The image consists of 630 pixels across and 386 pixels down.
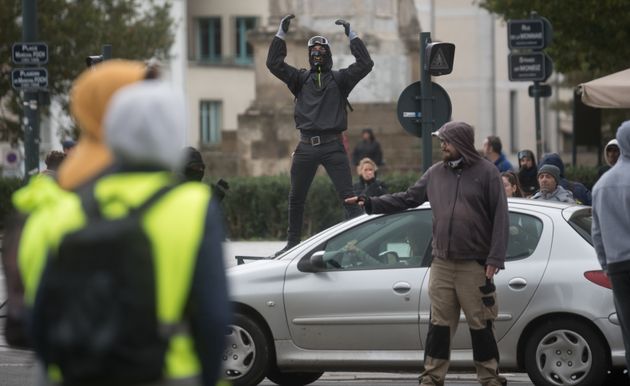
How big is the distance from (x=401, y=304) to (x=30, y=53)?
12383 millimetres

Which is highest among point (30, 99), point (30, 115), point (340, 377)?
point (30, 99)

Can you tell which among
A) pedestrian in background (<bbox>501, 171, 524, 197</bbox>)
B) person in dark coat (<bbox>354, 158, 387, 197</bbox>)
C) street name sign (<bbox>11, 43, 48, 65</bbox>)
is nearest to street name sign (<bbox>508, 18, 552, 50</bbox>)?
person in dark coat (<bbox>354, 158, 387, 197</bbox>)

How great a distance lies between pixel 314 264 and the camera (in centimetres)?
1157

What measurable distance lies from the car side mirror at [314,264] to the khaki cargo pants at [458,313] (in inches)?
49.5

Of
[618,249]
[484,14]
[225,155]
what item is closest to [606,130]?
[225,155]

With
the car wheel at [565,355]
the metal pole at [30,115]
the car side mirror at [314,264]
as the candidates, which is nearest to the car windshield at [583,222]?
the car wheel at [565,355]

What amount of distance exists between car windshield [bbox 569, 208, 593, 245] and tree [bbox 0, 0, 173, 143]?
2011cm

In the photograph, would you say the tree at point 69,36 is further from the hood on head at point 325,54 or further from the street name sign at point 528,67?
the hood on head at point 325,54

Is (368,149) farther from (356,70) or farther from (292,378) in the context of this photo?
(292,378)

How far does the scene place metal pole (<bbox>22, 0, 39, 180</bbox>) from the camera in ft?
75.6

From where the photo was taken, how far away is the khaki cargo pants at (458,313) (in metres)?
10.3

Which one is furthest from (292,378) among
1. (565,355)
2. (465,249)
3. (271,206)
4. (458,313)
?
(271,206)

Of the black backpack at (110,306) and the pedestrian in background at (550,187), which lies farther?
the pedestrian in background at (550,187)

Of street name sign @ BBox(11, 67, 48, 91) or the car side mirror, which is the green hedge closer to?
street name sign @ BBox(11, 67, 48, 91)
